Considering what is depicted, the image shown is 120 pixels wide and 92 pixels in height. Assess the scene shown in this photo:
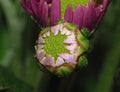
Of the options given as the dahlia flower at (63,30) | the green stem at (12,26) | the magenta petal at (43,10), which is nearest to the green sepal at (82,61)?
the dahlia flower at (63,30)

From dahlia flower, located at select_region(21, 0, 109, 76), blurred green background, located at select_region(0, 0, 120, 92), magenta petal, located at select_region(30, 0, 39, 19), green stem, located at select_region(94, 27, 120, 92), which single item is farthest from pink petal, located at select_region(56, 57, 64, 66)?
green stem, located at select_region(94, 27, 120, 92)

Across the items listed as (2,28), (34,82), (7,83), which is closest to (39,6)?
(7,83)

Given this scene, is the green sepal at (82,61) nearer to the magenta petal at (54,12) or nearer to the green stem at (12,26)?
the magenta petal at (54,12)

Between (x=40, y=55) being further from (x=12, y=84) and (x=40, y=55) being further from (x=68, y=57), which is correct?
(x=12, y=84)

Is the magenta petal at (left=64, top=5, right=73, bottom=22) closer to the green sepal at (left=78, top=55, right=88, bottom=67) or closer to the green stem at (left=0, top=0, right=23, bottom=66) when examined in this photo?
the green sepal at (left=78, top=55, right=88, bottom=67)

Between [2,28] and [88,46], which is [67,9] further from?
[2,28]
